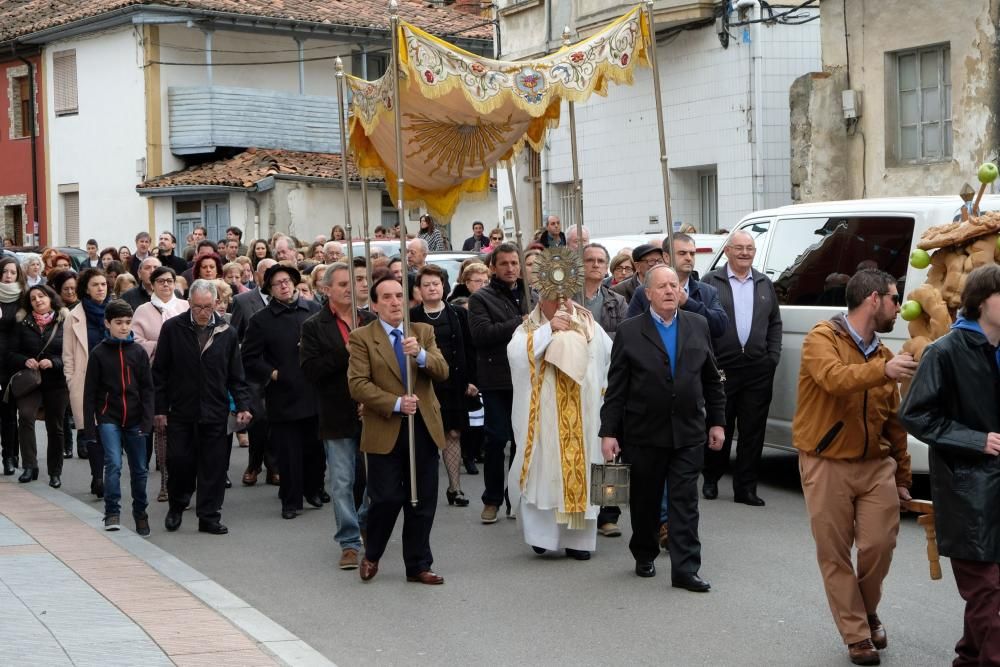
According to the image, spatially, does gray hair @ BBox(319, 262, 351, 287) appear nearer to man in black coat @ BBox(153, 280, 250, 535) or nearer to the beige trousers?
man in black coat @ BBox(153, 280, 250, 535)

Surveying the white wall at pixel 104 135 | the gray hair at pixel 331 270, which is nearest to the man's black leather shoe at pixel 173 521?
the gray hair at pixel 331 270

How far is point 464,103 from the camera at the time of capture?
10.5 m

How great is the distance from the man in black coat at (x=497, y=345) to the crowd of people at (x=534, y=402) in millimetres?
18

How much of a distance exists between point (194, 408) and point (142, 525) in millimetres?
918

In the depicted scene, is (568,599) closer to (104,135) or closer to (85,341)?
(85,341)

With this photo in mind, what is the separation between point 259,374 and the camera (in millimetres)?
11422

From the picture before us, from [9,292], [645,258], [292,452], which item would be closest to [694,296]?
[645,258]

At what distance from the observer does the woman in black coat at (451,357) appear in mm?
10922

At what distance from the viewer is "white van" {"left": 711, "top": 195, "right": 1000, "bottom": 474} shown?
32.1 feet

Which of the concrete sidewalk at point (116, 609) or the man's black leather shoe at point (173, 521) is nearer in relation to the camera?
the concrete sidewalk at point (116, 609)

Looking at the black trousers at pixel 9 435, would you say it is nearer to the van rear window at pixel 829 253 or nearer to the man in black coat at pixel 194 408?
the man in black coat at pixel 194 408

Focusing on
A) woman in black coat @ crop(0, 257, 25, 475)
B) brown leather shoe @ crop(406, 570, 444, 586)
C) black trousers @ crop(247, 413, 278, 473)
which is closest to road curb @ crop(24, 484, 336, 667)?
brown leather shoe @ crop(406, 570, 444, 586)

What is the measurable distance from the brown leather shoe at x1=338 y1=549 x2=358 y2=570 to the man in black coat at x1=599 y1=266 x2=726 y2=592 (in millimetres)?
1804

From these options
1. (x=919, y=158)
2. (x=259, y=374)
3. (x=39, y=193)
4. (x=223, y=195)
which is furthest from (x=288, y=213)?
(x=259, y=374)
